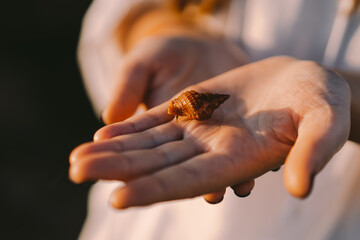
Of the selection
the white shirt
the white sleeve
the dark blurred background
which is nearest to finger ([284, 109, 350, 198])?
the white shirt

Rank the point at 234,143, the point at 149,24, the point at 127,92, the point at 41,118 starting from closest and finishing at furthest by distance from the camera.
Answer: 1. the point at 234,143
2. the point at 127,92
3. the point at 149,24
4. the point at 41,118

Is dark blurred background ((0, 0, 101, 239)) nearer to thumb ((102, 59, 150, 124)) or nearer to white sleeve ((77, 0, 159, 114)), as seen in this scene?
white sleeve ((77, 0, 159, 114))

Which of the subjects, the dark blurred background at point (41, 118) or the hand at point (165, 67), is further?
the dark blurred background at point (41, 118)

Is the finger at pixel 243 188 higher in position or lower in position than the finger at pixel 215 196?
higher

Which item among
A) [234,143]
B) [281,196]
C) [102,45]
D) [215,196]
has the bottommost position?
[281,196]

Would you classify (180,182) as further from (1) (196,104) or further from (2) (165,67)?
(2) (165,67)

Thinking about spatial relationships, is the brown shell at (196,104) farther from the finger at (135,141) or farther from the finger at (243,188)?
the finger at (243,188)

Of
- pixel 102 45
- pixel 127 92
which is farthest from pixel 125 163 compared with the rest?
pixel 102 45

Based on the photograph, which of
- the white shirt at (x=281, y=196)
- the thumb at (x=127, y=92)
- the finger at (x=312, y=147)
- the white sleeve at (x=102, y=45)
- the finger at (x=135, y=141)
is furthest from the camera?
the white sleeve at (x=102, y=45)

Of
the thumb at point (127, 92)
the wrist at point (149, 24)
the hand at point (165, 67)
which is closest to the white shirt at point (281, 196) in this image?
the hand at point (165, 67)
